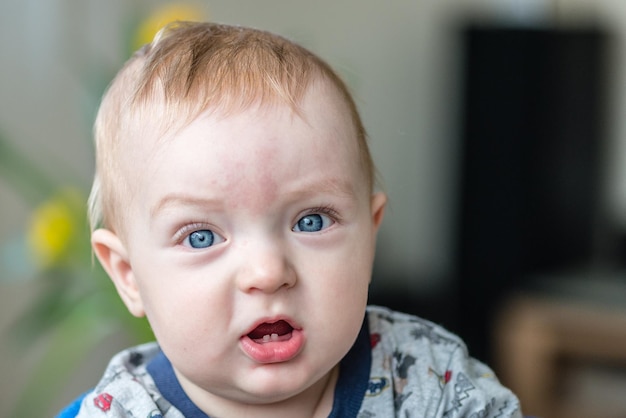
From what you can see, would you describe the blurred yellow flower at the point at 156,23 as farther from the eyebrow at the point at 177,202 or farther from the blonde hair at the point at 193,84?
the eyebrow at the point at 177,202

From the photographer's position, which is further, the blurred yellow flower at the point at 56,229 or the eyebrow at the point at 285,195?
the blurred yellow flower at the point at 56,229

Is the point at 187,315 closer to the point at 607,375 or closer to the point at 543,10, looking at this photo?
the point at 607,375

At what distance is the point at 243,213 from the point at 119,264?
0.21 metres

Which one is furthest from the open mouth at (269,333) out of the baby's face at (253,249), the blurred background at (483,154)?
the blurred background at (483,154)

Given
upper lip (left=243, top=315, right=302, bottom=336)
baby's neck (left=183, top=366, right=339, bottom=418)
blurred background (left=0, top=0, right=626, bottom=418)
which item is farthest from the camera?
blurred background (left=0, top=0, right=626, bottom=418)

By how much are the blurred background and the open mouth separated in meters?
1.53

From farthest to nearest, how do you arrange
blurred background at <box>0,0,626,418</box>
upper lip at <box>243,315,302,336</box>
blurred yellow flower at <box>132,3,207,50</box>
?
blurred background at <box>0,0,626,418</box> → blurred yellow flower at <box>132,3,207,50</box> → upper lip at <box>243,315,302,336</box>

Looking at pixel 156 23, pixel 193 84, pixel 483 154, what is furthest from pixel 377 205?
pixel 483 154

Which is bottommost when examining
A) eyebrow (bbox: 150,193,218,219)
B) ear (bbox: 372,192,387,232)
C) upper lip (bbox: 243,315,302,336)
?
upper lip (bbox: 243,315,302,336)

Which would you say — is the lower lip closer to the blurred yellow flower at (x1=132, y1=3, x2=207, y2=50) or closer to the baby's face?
the baby's face

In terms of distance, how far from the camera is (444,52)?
320cm

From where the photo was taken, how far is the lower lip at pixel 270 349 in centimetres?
84

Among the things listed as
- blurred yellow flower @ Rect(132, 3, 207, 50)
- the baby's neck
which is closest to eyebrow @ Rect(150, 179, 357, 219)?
the baby's neck

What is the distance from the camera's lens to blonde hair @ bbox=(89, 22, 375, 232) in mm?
866
